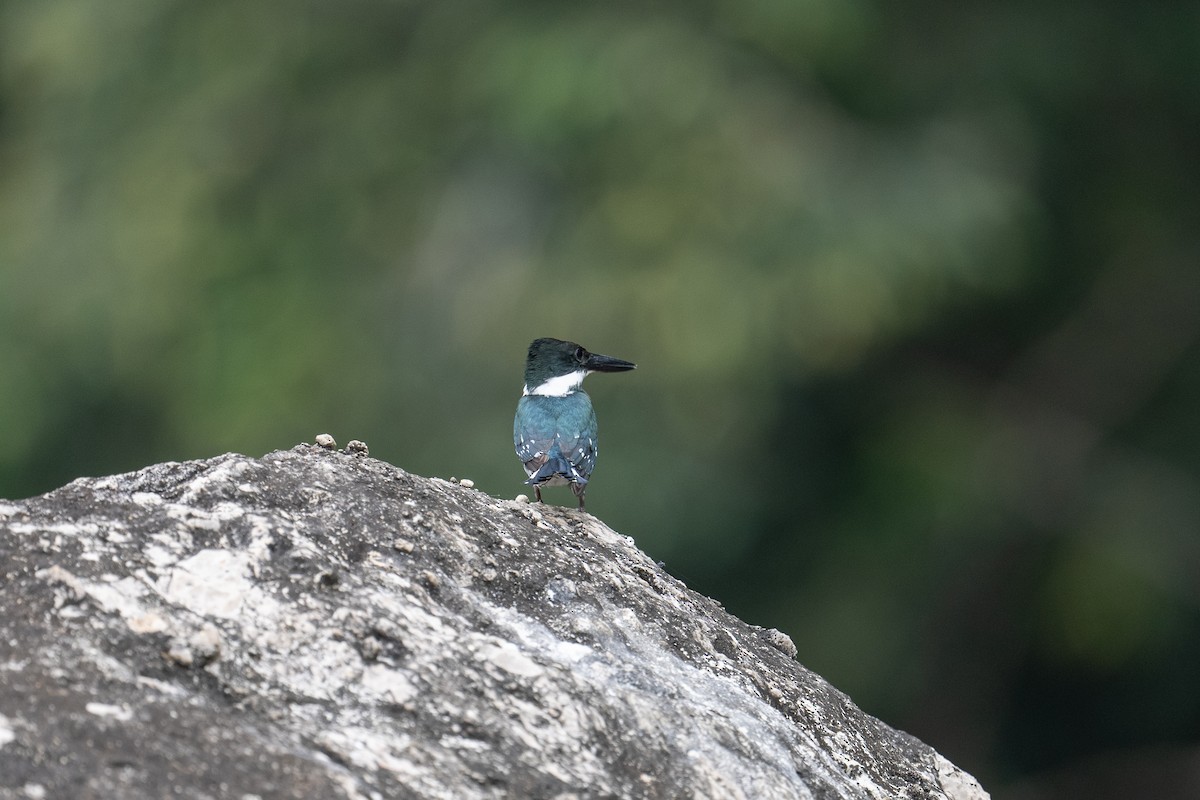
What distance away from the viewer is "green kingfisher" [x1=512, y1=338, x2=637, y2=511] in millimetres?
5129

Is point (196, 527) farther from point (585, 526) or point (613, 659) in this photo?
point (585, 526)

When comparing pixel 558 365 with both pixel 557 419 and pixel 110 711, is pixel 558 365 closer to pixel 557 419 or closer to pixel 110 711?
pixel 557 419

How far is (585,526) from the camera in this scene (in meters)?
3.77

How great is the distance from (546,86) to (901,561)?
4.46 metres

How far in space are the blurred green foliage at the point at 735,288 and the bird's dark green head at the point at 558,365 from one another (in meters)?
4.08

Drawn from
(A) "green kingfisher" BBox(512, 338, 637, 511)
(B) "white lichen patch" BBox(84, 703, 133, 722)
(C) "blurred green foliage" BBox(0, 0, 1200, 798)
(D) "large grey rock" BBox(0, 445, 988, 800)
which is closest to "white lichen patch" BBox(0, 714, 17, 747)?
(D) "large grey rock" BBox(0, 445, 988, 800)

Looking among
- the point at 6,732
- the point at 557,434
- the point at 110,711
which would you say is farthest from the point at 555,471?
the point at 6,732

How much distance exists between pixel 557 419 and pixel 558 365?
60cm

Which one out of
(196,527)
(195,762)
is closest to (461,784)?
(195,762)

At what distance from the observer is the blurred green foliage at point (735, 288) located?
10.5 metres

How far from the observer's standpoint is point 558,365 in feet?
19.2

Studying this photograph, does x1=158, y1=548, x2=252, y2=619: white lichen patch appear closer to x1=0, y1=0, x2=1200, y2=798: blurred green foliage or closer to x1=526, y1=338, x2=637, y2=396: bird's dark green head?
x1=526, y1=338, x2=637, y2=396: bird's dark green head

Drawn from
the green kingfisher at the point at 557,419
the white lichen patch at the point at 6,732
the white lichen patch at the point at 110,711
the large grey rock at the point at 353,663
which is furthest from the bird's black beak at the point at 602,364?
the white lichen patch at the point at 6,732

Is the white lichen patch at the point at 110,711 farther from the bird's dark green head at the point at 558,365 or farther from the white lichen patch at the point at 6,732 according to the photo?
the bird's dark green head at the point at 558,365
